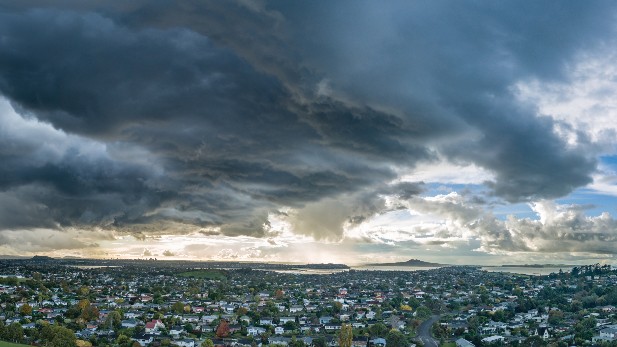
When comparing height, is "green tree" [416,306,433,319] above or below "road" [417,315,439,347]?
above

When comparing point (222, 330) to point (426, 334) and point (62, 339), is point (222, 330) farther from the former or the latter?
point (426, 334)

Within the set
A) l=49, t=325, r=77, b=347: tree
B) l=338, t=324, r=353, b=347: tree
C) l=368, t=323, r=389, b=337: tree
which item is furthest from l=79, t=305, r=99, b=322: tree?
l=368, t=323, r=389, b=337: tree

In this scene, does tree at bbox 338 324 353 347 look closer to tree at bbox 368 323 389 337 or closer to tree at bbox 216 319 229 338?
tree at bbox 368 323 389 337

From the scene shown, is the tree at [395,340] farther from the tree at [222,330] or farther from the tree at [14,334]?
the tree at [14,334]

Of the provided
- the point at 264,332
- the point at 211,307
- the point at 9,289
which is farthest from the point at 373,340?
the point at 9,289

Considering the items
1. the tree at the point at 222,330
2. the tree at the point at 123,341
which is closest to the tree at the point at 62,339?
the tree at the point at 123,341

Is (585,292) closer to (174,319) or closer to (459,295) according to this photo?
(459,295)

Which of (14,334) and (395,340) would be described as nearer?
(14,334)

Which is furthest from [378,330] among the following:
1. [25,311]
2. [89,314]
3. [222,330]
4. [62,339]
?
[25,311]

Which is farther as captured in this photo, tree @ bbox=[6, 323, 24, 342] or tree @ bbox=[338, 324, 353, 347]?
tree @ bbox=[338, 324, 353, 347]
